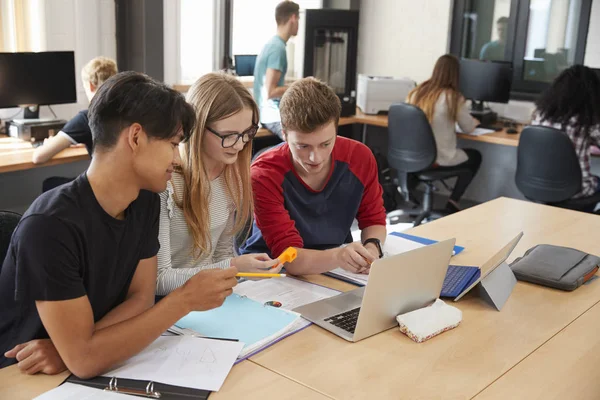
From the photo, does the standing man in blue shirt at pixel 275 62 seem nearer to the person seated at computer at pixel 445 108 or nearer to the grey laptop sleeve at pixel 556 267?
the person seated at computer at pixel 445 108

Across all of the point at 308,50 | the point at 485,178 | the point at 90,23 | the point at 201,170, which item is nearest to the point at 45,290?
the point at 201,170

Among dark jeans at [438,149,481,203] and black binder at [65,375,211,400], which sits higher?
black binder at [65,375,211,400]

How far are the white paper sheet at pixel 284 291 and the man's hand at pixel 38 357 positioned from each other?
509mm

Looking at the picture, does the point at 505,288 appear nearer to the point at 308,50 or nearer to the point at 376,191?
the point at 376,191

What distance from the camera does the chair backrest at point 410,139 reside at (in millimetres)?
4020

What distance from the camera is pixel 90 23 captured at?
152 inches

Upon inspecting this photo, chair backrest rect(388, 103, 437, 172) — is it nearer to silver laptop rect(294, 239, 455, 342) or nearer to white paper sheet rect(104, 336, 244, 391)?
silver laptop rect(294, 239, 455, 342)

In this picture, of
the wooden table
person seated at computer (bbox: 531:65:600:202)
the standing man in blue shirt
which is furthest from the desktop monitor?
the wooden table

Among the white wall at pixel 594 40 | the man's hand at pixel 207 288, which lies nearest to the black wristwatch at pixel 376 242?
the man's hand at pixel 207 288

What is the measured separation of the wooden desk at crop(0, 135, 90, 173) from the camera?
3.00m

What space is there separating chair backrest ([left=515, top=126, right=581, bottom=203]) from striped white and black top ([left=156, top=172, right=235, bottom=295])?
92.3 inches

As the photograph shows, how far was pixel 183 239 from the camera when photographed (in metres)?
1.73

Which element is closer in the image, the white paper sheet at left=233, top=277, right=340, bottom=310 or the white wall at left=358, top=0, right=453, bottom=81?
the white paper sheet at left=233, top=277, right=340, bottom=310

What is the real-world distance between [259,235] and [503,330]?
0.81 metres
